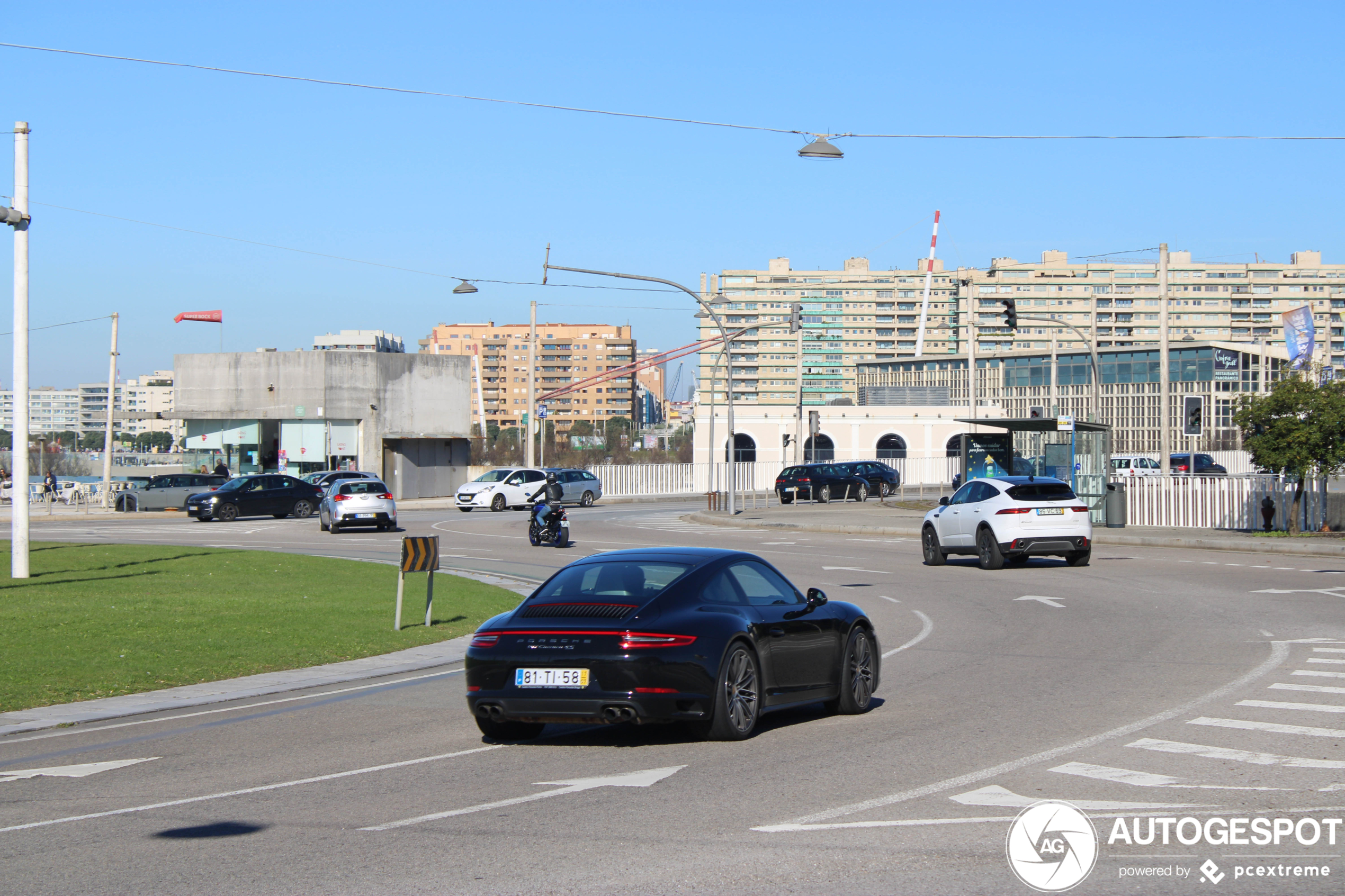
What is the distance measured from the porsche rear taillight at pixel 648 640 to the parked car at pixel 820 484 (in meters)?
49.0

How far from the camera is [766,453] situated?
90.0m

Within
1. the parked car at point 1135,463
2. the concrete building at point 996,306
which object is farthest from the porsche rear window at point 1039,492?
the concrete building at point 996,306

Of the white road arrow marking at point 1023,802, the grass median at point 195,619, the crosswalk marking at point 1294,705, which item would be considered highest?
the white road arrow marking at point 1023,802

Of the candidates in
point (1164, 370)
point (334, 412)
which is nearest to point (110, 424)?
point (334, 412)

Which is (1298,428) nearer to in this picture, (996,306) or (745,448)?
(745,448)

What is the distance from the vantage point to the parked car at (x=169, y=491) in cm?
5247

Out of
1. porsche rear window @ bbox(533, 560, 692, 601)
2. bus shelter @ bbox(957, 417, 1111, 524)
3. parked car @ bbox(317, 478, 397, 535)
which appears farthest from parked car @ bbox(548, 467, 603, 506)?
porsche rear window @ bbox(533, 560, 692, 601)

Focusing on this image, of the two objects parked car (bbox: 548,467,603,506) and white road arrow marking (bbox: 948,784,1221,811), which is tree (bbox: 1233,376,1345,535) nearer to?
white road arrow marking (bbox: 948,784,1221,811)

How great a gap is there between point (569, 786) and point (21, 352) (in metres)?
16.6

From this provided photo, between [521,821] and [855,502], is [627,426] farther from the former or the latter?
[521,821]

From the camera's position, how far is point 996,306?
18238 cm

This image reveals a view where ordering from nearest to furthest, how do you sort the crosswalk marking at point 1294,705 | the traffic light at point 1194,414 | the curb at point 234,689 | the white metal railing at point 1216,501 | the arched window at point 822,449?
the crosswalk marking at point 1294,705 → the curb at point 234,689 → the white metal railing at point 1216,501 → the traffic light at point 1194,414 → the arched window at point 822,449

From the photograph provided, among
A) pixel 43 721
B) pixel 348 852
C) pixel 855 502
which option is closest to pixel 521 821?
pixel 348 852

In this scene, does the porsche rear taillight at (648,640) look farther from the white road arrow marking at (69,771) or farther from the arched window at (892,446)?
the arched window at (892,446)
